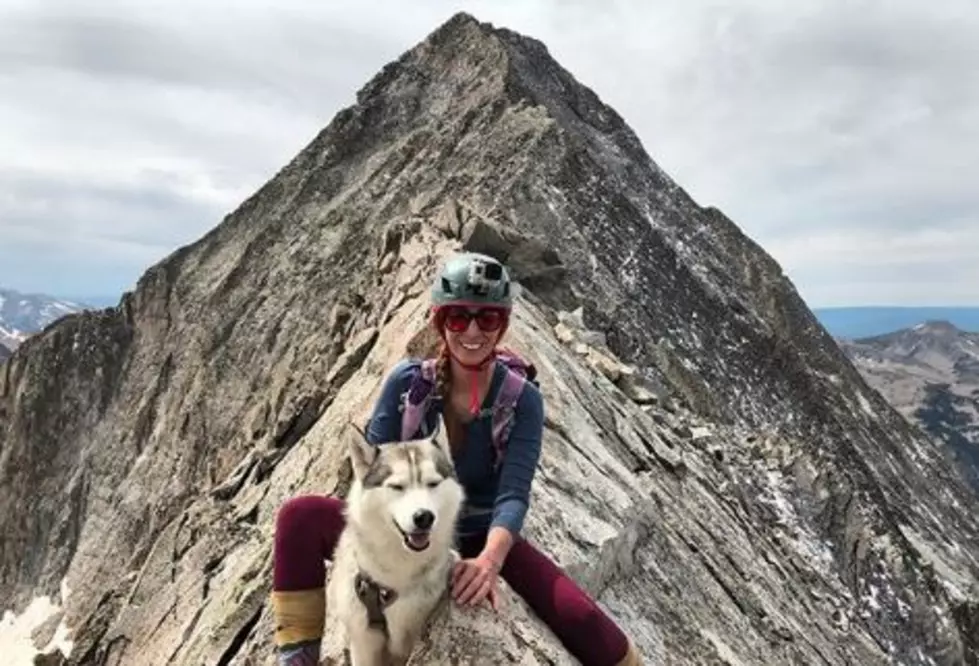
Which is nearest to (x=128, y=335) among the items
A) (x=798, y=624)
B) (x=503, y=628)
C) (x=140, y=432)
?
(x=140, y=432)

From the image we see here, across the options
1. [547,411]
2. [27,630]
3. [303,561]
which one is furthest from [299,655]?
[27,630]

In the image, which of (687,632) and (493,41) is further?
(493,41)

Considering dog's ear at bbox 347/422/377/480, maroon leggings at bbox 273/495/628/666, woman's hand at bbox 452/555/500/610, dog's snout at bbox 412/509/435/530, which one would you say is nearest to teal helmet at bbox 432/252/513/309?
dog's ear at bbox 347/422/377/480

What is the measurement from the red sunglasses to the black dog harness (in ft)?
7.24

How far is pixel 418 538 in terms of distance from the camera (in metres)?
6.71

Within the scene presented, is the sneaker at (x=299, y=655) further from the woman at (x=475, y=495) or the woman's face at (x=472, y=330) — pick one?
the woman's face at (x=472, y=330)

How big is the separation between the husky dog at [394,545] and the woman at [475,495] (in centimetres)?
44

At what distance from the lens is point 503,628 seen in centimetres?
794

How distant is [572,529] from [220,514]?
9.26 metres

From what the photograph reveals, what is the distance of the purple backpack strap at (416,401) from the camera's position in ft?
26.6

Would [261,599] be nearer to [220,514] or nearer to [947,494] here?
[220,514]

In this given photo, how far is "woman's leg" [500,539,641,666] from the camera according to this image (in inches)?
317

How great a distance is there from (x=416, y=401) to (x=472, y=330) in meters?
0.74

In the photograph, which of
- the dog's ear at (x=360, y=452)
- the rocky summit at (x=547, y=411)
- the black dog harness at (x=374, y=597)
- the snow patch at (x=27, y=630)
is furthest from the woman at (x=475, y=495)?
the snow patch at (x=27, y=630)
